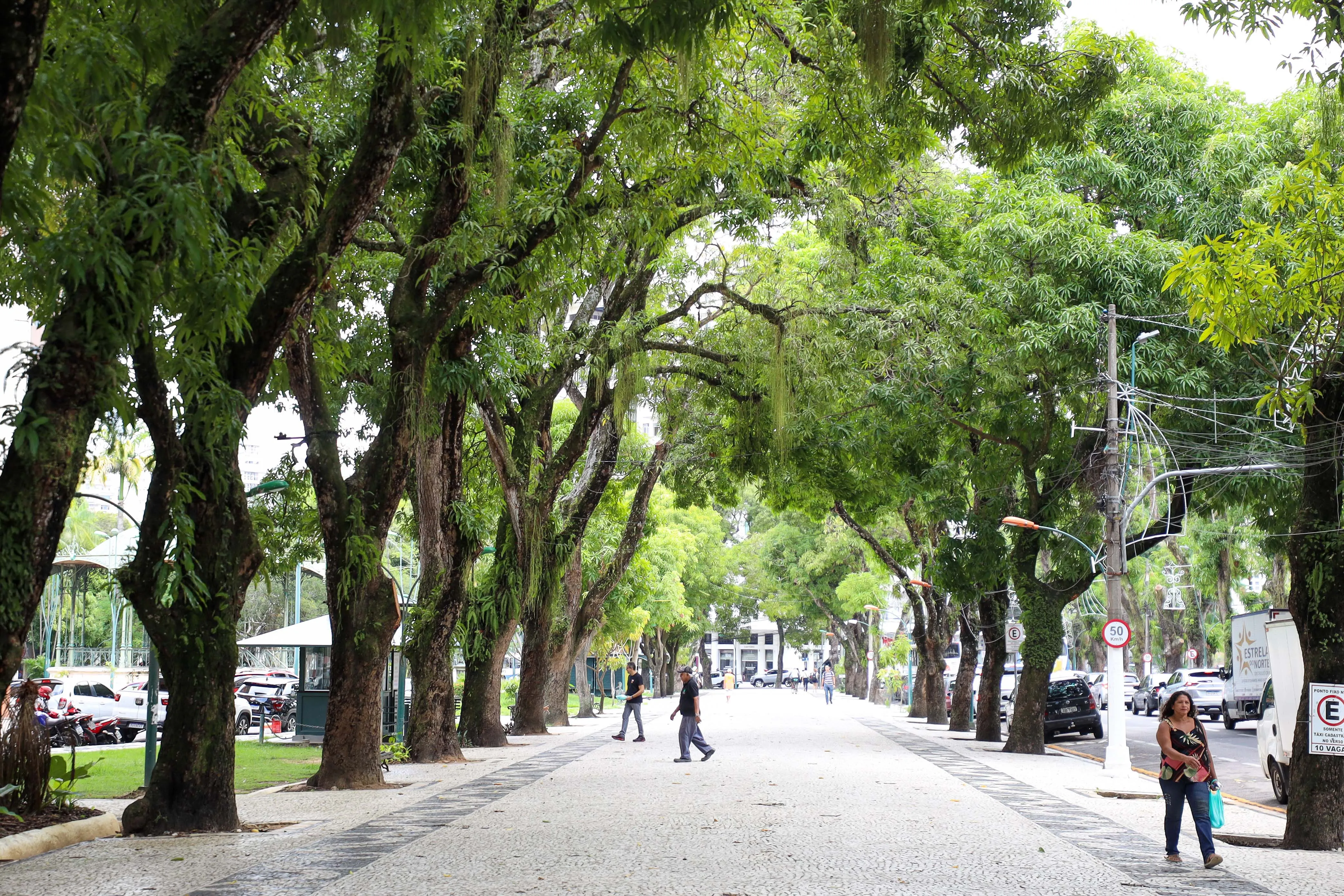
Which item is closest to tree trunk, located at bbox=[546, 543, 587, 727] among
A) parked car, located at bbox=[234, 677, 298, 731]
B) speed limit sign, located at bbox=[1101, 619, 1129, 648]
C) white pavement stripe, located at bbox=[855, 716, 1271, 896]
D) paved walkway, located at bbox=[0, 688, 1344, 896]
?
parked car, located at bbox=[234, 677, 298, 731]

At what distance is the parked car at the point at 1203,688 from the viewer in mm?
39688

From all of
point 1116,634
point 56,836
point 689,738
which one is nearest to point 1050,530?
point 1116,634

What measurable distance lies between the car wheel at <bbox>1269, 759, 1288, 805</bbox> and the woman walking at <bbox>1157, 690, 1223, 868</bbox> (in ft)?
20.4

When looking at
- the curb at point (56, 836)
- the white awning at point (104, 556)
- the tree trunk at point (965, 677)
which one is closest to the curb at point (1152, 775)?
the tree trunk at point (965, 677)

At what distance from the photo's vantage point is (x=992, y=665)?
2706 cm

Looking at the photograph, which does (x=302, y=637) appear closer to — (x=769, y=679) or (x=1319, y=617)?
(x=1319, y=617)

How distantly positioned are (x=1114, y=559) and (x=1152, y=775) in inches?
149

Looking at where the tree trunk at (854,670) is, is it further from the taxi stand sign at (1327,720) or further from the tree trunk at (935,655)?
the taxi stand sign at (1327,720)

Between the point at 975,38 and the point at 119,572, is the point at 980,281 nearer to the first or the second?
the point at 975,38

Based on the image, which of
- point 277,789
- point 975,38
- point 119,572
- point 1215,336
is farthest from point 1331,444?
point 277,789

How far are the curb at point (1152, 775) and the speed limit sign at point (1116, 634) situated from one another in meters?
2.14

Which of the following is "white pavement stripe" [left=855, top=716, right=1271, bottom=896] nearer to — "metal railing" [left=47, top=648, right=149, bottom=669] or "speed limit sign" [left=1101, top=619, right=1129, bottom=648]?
"speed limit sign" [left=1101, top=619, right=1129, bottom=648]

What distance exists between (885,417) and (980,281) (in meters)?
3.45

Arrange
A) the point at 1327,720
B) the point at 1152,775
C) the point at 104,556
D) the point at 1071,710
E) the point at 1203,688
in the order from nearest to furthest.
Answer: the point at 1327,720, the point at 1152,775, the point at 1071,710, the point at 1203,688, the point at 104,556
